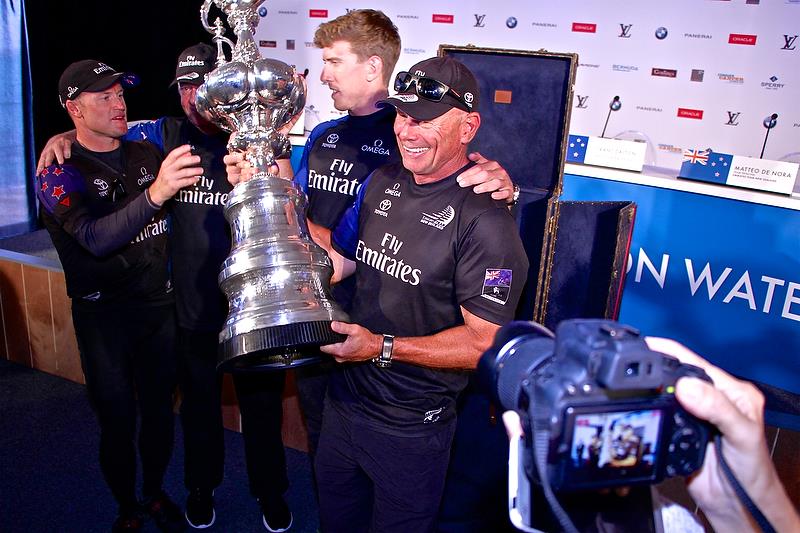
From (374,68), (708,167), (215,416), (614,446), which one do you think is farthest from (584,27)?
(614,446)

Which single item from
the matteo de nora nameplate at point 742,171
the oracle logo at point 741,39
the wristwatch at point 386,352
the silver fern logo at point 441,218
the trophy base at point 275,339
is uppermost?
the oracle logo at point 741,39

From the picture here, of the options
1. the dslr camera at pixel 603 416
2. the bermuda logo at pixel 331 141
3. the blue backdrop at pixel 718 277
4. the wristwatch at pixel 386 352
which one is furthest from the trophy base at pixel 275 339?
the blue backdrop at pixel 718 277

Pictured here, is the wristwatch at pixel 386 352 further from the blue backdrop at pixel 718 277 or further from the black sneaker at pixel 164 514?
the blue backdrop at pixel 718 277

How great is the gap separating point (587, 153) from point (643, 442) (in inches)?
129

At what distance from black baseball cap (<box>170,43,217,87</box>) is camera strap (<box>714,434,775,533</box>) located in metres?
2.02

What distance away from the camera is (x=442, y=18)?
727cm

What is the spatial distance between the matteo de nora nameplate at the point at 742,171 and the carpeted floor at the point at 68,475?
265cm

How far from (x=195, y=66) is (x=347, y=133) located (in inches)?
→ 23.4

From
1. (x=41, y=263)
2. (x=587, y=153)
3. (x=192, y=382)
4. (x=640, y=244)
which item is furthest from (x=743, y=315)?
(x=41, y=263)

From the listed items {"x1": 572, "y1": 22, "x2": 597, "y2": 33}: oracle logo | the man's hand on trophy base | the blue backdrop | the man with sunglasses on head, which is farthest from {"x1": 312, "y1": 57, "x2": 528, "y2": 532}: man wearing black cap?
{"x1": 572, "y1": 22, "x2": 597, "y2": 33}: oracle logo

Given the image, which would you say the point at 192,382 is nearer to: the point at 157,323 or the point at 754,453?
the point at 157,323

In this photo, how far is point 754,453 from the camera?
2.73ft

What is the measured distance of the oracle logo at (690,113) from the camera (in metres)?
6.31

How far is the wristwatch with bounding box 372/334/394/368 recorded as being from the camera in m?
1.66
